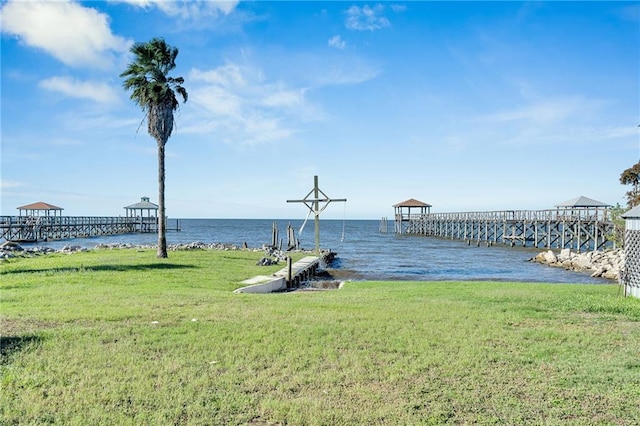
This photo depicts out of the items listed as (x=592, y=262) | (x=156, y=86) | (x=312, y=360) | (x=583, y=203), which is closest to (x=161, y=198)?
(x=156, y=86)

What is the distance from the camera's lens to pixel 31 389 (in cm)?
582

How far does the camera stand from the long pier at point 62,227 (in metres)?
52.1

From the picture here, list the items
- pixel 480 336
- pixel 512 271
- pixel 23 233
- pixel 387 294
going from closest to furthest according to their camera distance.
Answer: pixel 480 336, pixel 387 294, pixel 512 271, pixel 23 233

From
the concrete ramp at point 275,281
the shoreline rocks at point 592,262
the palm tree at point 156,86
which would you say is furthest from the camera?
the shoreline rocks at point 592,262

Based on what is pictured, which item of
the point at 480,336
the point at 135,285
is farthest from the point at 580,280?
the point at 135,285

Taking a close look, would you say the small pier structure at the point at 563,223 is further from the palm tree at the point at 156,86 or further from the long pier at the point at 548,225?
the palm tree at the point at 156,86

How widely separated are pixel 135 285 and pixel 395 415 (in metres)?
11.8

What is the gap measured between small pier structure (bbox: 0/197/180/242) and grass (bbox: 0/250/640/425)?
153 feet

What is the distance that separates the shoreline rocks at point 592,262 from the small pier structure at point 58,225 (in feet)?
161

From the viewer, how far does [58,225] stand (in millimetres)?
57469

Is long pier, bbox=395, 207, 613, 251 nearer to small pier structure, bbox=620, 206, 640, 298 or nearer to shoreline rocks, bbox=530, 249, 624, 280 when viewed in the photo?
shoreline rocks, bbox=530, 249, 624, 280

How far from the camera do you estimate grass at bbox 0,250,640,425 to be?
536 cm

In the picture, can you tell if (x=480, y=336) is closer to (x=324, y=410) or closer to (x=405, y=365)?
(x=405, y=365)

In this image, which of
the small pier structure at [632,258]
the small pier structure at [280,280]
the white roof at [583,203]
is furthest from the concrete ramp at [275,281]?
the white roof at [583,203]
